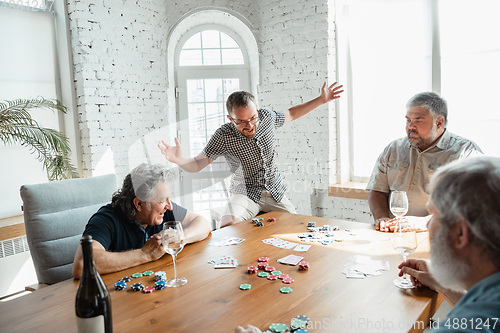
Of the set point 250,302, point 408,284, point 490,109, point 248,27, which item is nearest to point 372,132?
point 490,109

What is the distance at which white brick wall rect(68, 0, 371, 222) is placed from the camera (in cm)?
384

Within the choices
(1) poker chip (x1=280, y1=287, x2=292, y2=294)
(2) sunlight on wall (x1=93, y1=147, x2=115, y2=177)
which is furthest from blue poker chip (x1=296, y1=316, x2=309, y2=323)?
(2) sunlight on wall (x1=93, y1=147, x2=115, y2=177)

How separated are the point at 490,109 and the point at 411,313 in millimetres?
3058

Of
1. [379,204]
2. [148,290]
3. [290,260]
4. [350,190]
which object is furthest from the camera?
[350,190]

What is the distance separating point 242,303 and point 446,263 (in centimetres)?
68

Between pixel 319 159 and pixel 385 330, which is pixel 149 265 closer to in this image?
pixel 385 330

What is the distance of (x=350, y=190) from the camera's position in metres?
4.08

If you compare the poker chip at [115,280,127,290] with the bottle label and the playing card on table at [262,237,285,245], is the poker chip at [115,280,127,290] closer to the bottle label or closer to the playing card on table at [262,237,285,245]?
the bottle label

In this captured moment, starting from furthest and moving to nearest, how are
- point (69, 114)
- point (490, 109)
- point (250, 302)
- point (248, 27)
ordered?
point (248, 27), point (69, 114), point (490, 109), point (250, 302)

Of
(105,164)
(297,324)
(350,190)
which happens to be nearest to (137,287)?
(297,324)

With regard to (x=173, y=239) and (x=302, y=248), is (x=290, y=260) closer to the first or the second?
(x=302, y=248)

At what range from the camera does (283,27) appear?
4473 mm

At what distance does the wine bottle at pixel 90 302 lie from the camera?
3.14ft

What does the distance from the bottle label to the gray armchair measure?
47.0 inches
